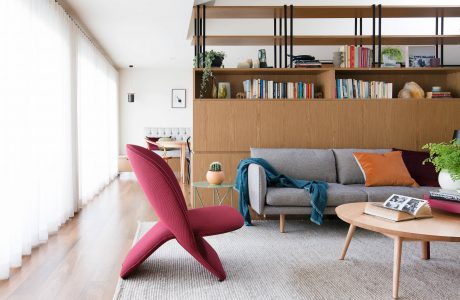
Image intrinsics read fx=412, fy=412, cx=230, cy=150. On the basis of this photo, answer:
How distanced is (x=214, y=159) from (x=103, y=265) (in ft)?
6.62

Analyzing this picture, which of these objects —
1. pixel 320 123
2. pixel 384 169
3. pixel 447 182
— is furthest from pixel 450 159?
pixel 320 123

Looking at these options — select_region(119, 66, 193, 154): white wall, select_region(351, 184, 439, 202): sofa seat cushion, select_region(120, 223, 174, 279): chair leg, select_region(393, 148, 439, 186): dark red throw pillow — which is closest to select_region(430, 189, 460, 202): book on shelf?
select_region(351, 184, 439, 202): sofa seat cushion

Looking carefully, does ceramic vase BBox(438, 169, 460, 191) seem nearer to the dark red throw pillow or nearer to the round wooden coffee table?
the round wooden coffee table

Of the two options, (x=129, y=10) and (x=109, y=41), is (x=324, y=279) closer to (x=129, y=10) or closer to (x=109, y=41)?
(x=129, y=10)

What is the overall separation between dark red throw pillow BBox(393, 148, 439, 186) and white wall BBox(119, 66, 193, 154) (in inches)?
263

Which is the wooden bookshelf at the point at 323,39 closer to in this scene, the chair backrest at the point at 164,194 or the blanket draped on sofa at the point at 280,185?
the blanket draped on sofa at the point at 280,185

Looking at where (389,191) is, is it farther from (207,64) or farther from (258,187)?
(207,64)

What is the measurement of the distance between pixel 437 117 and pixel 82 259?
160 inches

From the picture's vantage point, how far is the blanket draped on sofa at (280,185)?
378cm

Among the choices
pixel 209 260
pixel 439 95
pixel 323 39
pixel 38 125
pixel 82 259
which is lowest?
pixel 82 259

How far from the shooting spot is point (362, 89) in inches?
189

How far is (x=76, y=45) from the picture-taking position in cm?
528

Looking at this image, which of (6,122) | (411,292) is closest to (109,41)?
(6,122)

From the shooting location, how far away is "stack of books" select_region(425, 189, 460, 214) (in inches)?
111
